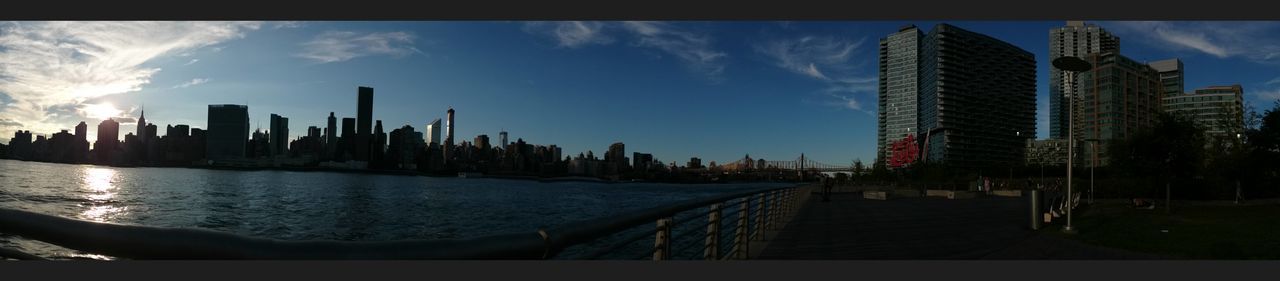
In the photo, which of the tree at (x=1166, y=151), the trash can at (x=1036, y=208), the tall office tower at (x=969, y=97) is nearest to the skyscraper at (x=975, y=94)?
the tall office tower at (x=969, y=97)

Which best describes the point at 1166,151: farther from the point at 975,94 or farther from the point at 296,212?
the point at 975,94

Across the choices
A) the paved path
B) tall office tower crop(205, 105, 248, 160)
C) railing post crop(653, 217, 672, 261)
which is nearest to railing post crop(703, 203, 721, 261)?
railing post crop(653, 217, 672, 261)

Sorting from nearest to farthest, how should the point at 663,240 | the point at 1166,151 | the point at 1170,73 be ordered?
the point at 663,240, the point at 1166,151, the point at 1170,73

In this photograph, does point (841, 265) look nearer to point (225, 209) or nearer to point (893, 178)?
point (225, 209)

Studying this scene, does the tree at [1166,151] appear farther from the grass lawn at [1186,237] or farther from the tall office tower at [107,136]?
the tall office tower at [107,136]

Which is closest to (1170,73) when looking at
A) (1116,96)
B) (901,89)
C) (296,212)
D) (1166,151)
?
(1116,96)

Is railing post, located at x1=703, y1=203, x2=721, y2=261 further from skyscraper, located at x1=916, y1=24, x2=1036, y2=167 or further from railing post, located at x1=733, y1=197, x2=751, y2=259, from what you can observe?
skyscraper, located at x1=916, y1=24, x2=1036, y2=167

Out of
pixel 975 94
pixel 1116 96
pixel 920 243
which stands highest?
pixel 975 94
